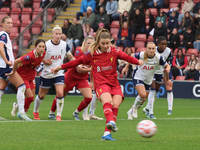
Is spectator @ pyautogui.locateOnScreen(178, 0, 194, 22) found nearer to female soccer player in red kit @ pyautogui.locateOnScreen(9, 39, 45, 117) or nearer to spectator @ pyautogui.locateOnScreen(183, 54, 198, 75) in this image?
spectator @ pyautogui.locateOnScreen(183, 54, 198, 75)

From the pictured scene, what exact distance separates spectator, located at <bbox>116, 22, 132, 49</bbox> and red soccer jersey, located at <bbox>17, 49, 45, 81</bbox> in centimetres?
1037

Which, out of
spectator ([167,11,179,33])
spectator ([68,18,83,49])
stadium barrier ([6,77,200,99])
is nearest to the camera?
stadium barrier ([6,77,200,99])

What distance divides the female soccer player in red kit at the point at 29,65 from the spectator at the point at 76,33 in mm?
10550

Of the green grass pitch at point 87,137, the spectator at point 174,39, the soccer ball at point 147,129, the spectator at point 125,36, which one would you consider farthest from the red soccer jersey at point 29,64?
the spectator at point 174,39

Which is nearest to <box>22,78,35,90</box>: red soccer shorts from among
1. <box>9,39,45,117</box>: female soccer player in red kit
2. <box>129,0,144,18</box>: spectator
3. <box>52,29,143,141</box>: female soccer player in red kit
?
<box>9,39,45,117</box>: female soccer player in red kit

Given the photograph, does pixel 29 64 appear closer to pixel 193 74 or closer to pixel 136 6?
pixel 193 74

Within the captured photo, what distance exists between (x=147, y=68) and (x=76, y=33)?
35.8 feet

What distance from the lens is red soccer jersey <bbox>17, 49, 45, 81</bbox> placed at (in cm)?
881

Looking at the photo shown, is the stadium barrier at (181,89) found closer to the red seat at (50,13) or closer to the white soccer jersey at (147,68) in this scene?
the white soccer jersey at (147,68)

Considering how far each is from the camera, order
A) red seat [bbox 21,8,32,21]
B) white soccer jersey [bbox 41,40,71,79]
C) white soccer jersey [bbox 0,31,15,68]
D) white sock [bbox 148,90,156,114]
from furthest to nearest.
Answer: red seat [bbox 21,8,32,21] < white sock [bbox 148,90,156,114] < white soccer jersey [bbox 41,40,71,79] < white soccer jersey [bbox 0,31,15,68]

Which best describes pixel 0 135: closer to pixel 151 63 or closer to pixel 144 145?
pixel 144 145

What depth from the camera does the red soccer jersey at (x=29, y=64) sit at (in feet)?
28.9

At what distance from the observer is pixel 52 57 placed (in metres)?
9.13

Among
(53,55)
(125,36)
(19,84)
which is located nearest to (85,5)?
(125,36)
